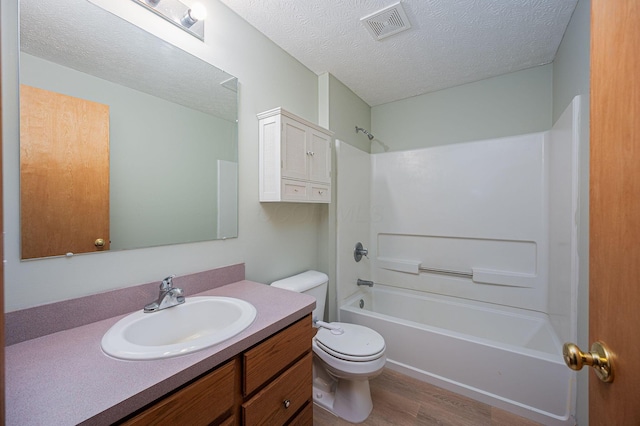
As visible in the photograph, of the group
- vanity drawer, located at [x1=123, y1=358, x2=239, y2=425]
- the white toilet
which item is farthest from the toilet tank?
vanity drawer, located at [x1=123, y1=358, x2=239, y2=425]

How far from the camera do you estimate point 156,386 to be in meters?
0.68

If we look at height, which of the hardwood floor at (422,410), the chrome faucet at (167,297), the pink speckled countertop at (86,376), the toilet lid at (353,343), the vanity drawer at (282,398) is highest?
the chrome faucet at (167,297)

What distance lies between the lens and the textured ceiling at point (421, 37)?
58.0 inches

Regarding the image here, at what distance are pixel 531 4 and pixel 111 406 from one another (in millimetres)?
2392

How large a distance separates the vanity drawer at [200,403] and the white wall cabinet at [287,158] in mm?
954

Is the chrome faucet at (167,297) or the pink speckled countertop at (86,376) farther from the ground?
the chrome faucet at (167,297)

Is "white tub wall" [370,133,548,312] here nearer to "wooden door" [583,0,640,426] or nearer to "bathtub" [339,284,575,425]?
"bathtub" [339,284,575,425]

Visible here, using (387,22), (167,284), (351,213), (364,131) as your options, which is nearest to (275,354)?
(167,284)

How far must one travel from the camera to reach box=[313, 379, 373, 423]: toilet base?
1573mm

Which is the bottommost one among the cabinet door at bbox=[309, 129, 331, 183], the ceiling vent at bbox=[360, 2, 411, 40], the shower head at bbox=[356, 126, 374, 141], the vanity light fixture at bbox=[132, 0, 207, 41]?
the cabinet door at bbox=[309, 129, 331, 183]

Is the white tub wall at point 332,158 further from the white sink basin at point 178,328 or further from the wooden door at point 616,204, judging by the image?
the wooden door at point 616,204

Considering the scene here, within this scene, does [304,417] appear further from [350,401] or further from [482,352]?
[482,352]

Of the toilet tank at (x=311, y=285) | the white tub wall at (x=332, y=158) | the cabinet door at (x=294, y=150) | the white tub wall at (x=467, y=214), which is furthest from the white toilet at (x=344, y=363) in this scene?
the white tub wall at (x=467, y=214)

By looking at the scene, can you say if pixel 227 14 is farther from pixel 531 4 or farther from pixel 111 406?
pixel 111 406
